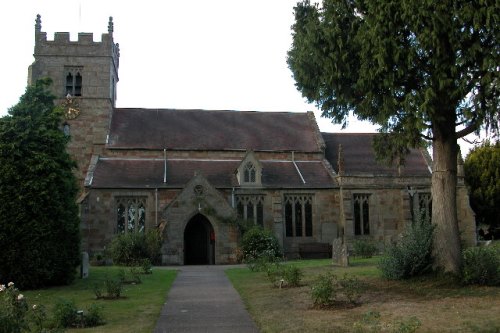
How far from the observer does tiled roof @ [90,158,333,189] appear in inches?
1380

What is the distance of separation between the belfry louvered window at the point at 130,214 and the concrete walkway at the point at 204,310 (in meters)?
16.1

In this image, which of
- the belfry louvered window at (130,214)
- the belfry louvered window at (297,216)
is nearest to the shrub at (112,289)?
the belfry louvered window at (130,214)

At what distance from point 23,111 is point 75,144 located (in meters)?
21.1

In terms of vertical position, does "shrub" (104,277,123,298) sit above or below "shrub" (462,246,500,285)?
below

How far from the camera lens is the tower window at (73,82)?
40188 mm

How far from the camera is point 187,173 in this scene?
120 ft

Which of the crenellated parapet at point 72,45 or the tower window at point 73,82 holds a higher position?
the crenellated parapet at point 72,45

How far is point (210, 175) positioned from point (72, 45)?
14.9m

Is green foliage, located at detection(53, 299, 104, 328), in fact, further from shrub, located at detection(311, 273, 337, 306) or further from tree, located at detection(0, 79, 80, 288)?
tree, located at detection(0, 79, 80, 288)

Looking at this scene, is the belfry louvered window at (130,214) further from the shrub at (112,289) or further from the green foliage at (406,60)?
the green foliage at (406,60)

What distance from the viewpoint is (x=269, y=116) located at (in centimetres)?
4372

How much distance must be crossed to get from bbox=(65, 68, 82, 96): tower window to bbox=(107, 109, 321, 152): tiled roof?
3.13 meters

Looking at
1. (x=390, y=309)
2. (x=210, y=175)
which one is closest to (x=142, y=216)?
(x=210, y=175)

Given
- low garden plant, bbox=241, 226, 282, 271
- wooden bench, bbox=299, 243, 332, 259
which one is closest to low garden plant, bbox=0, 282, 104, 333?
low garden plant, bbox=241, 226, 282, 271
